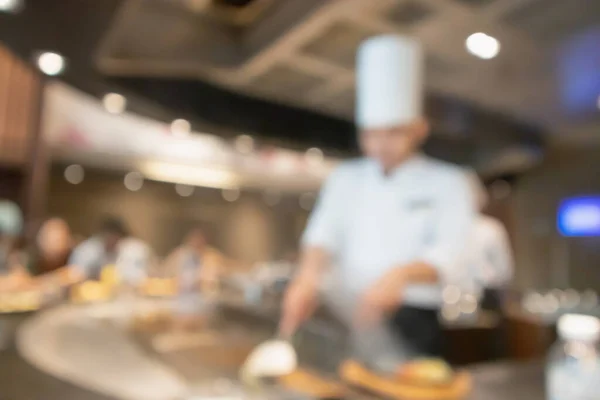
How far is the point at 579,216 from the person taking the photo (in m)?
0.95

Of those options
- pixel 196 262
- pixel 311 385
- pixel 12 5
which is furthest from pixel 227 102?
pixel 311 385

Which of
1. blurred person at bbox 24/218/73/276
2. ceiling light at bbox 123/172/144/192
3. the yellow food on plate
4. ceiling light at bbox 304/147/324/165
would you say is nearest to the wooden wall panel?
blurred person at bbox 24/218/73/276

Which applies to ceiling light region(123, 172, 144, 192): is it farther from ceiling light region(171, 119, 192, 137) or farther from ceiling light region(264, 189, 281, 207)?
ceiling light region(264, 189, 281, 207)

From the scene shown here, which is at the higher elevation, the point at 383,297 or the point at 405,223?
the point at 405,223

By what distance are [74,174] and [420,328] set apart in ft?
8.19

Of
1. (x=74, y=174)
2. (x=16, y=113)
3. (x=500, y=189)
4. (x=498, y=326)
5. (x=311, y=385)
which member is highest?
(x=16, y=113)

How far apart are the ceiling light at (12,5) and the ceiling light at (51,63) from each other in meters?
0.16

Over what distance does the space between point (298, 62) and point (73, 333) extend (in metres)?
0.69

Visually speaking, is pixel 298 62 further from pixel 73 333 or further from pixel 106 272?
pixel 106 272

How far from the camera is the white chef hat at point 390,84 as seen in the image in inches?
29.5

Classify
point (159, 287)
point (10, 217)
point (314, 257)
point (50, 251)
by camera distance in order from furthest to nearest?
point (10, 217) < point (50, 251) < point (159, 287) < point (314, 257)

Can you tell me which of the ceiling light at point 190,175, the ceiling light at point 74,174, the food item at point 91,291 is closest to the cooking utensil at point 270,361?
the ceiling light at point 190,175

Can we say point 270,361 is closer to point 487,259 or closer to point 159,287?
point 487,259

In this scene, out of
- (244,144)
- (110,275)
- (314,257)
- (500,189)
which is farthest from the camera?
(110,275)
